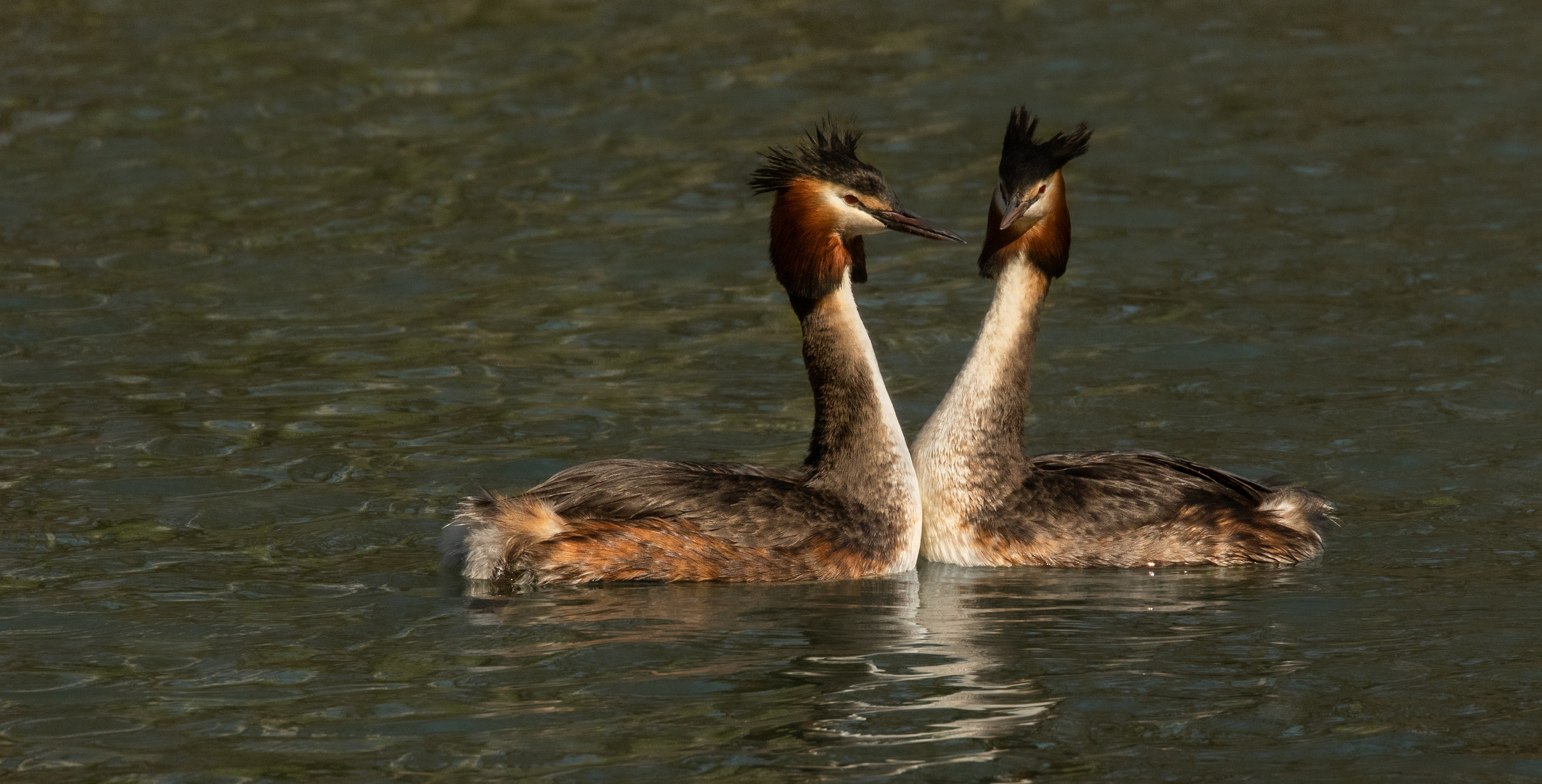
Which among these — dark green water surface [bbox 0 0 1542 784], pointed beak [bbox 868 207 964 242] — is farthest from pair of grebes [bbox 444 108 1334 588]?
dark green water surface [bbox 0 0 1542 784]

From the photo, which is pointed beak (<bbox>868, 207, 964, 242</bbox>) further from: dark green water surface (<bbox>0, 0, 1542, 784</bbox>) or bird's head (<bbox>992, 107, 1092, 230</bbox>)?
dark green water surface (<bbox>0, 0, 1542, 784</bbox>)

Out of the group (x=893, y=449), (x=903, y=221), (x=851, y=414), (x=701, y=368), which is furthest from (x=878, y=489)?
(x=701, y=368)

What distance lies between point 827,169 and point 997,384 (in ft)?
4.15

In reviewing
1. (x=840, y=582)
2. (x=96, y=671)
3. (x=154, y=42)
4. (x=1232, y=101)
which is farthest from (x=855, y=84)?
(x=96, y=671)

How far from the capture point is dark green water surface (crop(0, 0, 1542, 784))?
270 inches

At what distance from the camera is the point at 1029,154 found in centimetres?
909

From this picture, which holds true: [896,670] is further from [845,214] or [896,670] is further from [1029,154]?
[1029,154]

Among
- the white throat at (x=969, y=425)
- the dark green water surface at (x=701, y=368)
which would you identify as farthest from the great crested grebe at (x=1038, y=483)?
the dark green water surface at (x=701, y=368)

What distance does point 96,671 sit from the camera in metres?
7.30

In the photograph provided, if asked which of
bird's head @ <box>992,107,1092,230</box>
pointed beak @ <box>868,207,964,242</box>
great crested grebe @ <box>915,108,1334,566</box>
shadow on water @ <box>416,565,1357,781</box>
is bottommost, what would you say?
shadow on water @ <box>416,565,1357,781</box>

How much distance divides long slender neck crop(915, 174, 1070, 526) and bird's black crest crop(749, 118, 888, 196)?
72 cm

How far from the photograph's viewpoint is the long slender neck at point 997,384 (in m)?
9.20

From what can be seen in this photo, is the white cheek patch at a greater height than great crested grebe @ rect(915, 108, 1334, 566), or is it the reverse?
→ the white cheek patch

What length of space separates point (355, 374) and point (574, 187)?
4.58 m
